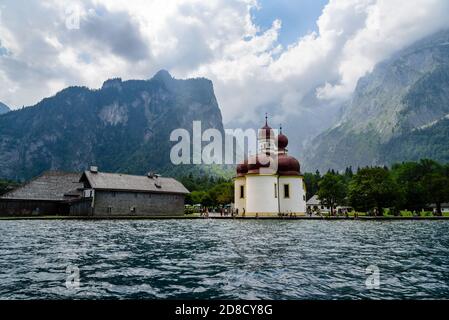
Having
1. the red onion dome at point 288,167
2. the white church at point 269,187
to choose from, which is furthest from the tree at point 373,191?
the red onion dome at point 288,167

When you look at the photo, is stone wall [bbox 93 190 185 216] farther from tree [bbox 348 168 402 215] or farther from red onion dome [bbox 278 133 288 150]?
tree [bbox 348 168 402 215]

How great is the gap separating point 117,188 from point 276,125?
30709 millimetres

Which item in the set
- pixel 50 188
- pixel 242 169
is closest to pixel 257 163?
pixel 242 169

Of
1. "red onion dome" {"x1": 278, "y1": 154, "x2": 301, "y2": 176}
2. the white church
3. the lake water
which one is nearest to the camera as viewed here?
the lake water

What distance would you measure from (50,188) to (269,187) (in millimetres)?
37086

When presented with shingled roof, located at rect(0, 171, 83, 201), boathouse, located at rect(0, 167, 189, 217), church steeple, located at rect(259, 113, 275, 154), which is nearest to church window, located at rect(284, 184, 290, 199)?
church steeple, located at rect(259, 113, 275, 154)

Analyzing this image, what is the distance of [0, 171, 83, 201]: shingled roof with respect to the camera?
58.6m

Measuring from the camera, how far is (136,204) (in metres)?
60.6

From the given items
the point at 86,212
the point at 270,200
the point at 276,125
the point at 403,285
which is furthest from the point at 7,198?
the point at 403,285

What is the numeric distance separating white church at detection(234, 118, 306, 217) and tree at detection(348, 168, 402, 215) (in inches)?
402

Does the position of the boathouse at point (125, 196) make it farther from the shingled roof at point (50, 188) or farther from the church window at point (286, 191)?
the church window at point (286, 191)
